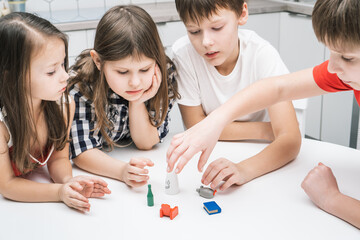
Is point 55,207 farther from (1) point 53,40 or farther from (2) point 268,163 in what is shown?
(2) point 268,163

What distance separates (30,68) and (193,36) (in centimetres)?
54

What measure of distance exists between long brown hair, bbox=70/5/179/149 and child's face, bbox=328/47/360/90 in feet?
1.69

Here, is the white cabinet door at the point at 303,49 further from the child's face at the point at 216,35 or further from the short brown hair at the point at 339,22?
the short brown hair at the point at 339,22

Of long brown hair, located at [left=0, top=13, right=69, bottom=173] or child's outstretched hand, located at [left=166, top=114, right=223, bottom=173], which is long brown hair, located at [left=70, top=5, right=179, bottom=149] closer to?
long brown hair, located at [left=0, top=13, right=69, bottom=173]

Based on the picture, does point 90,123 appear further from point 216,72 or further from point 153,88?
point 216,72

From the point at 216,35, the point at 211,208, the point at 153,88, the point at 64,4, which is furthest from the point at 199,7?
the point at 64,4

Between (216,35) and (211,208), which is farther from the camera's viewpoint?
(216,35)

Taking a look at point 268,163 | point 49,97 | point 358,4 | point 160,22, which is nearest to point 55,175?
point 49,97

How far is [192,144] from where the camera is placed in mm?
993

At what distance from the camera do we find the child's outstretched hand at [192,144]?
979 mm

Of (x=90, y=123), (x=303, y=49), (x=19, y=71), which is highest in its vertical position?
(x=19, y=71)

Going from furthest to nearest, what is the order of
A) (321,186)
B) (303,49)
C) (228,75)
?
(303,49) < (228,75) < (321,186)

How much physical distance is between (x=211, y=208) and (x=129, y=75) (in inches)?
18.0

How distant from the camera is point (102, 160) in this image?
1201mm
